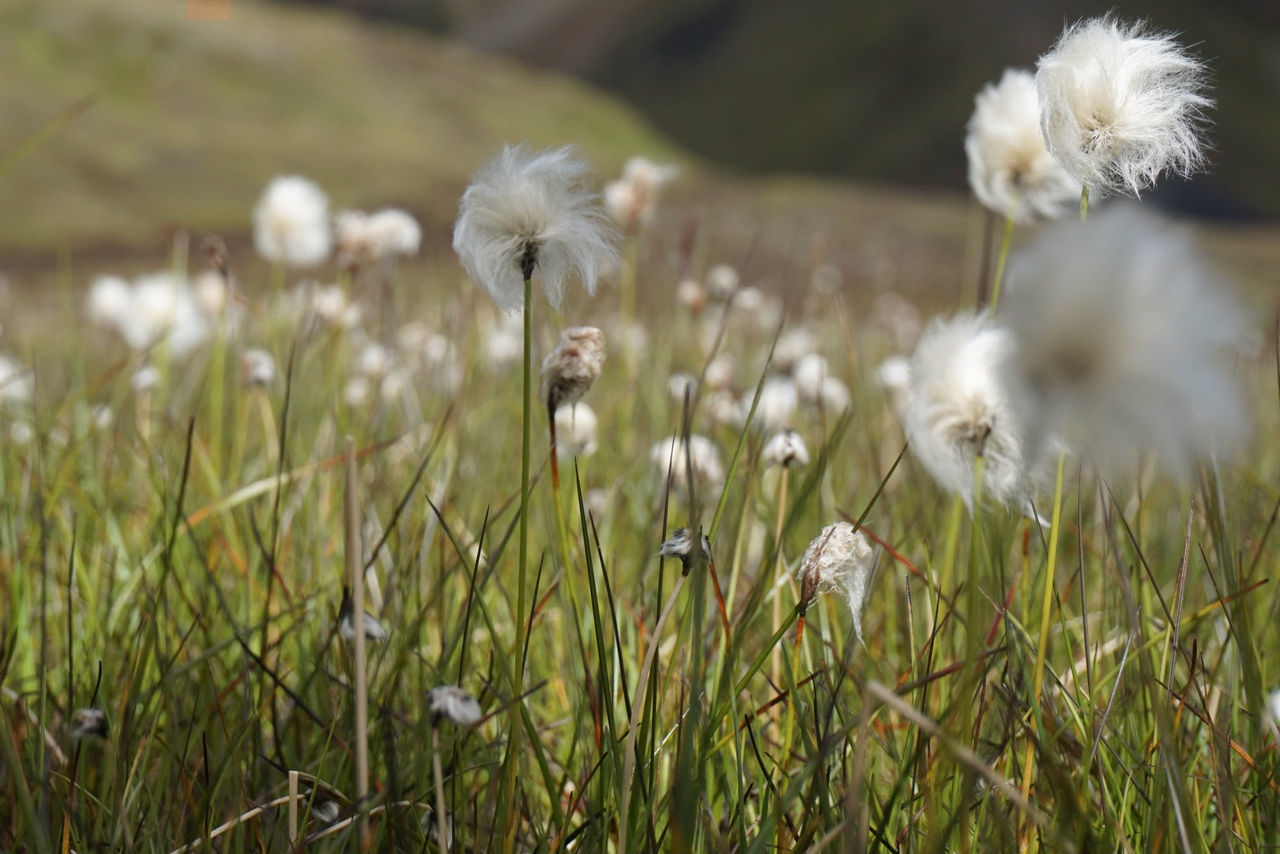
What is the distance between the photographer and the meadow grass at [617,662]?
0.76 meters

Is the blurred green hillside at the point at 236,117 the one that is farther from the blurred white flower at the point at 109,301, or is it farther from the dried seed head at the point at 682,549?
the dried seed head at the point at 682,549

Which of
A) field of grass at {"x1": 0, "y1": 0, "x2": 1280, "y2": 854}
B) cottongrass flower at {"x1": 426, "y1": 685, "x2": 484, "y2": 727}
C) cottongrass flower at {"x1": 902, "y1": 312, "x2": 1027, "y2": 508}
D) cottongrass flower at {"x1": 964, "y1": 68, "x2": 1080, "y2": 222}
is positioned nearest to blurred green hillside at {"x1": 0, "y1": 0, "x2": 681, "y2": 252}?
field of grass at {"x1": 0, "y1": 0, "x2": 1280, "y2": 854}

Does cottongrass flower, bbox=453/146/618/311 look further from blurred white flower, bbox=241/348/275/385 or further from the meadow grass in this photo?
blurred white flower, bbox=241/348/275/385

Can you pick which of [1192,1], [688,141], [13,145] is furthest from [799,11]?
[13,145]

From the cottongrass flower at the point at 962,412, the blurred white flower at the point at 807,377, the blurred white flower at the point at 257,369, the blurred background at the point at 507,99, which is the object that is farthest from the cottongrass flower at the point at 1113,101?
the blurred white flower at the point at 257,369

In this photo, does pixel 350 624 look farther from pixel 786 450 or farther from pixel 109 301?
pixel 109 301

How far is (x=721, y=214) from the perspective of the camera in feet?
62.2

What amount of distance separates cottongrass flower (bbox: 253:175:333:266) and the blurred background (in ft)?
0.80

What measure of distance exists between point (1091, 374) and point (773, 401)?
1.23 metres

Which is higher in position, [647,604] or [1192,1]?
[1192,1]

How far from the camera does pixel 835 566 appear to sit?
2.62 ft

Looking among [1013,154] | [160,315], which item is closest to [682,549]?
[1013,154]

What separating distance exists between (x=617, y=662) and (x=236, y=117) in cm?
5252

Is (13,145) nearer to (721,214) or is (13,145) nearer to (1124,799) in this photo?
(721,214)
